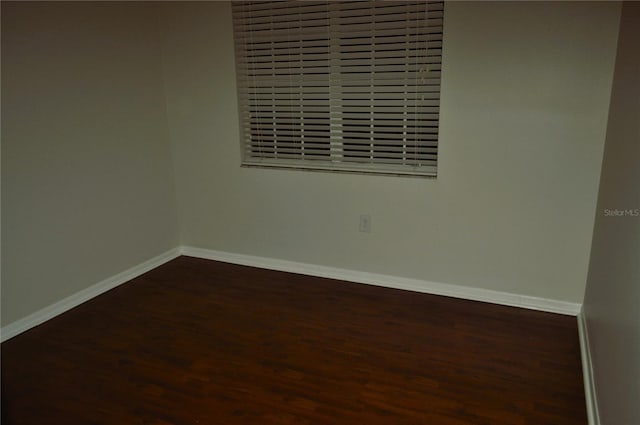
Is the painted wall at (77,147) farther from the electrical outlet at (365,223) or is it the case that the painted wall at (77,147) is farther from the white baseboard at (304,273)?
the electrical outlet at (365,223)

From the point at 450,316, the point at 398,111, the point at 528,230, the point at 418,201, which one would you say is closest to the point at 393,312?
the point at 450,316

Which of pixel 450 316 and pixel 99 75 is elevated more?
pixel 99 75

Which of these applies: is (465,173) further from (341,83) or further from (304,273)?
(304,273)

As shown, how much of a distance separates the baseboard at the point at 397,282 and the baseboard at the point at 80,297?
11.7 inches

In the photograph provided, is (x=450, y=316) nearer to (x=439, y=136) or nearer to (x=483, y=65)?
(x=439, y=136)

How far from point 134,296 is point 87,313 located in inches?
12.4

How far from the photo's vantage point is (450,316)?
2.80m

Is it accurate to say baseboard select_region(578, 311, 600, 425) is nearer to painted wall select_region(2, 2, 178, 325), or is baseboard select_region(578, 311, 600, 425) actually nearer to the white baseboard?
the white baseboard

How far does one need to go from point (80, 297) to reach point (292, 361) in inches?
61.8

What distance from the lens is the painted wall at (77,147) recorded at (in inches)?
98.9

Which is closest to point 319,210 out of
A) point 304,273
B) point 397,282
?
point 304,273

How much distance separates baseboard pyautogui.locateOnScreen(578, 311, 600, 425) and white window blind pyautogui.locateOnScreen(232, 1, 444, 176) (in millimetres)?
1239

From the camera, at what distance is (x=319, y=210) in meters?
3.30

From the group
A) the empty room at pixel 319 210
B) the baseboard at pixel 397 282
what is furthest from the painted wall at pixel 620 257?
the baseboard at pixel 397 282
